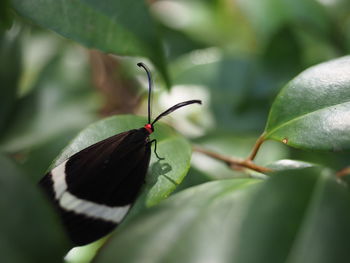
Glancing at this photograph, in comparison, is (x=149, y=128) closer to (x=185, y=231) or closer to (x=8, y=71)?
(x=185, y=231)

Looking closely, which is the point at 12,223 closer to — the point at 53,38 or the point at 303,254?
the point at 303,254

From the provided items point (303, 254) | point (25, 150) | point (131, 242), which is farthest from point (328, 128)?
point (25, 150)

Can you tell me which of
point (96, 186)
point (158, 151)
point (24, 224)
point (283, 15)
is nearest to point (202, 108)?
point (283, 15)

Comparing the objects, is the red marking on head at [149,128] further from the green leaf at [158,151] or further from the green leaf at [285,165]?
the green leaf at [285,165]

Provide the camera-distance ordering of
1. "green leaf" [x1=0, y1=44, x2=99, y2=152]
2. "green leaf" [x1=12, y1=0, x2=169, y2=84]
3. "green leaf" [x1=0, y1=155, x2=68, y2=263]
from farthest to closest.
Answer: "green leaf" [x1=0, y1=44, x2=99, y2=152]
"green leaf" [x1=12, y1=0, x2=169, y2=84]
"green leaf" [x1=0, y1=155, x2=68, y2=263]

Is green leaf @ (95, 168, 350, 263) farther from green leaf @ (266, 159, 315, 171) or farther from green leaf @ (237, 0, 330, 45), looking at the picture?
green leaf @ (237, 0, 330, 45)

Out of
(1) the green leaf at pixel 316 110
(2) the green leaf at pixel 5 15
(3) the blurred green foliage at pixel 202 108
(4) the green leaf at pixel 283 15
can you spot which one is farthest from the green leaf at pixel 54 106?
(1) the green leaf at pixel 316 110

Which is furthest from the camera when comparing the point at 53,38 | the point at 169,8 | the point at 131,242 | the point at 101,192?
the point at 169,8

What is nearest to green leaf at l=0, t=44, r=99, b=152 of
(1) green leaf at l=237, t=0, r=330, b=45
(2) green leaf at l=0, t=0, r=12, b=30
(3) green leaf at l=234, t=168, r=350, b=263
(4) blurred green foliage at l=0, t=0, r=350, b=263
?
(4) blurred green foliage at l=0, t=0, r=350, b=263
